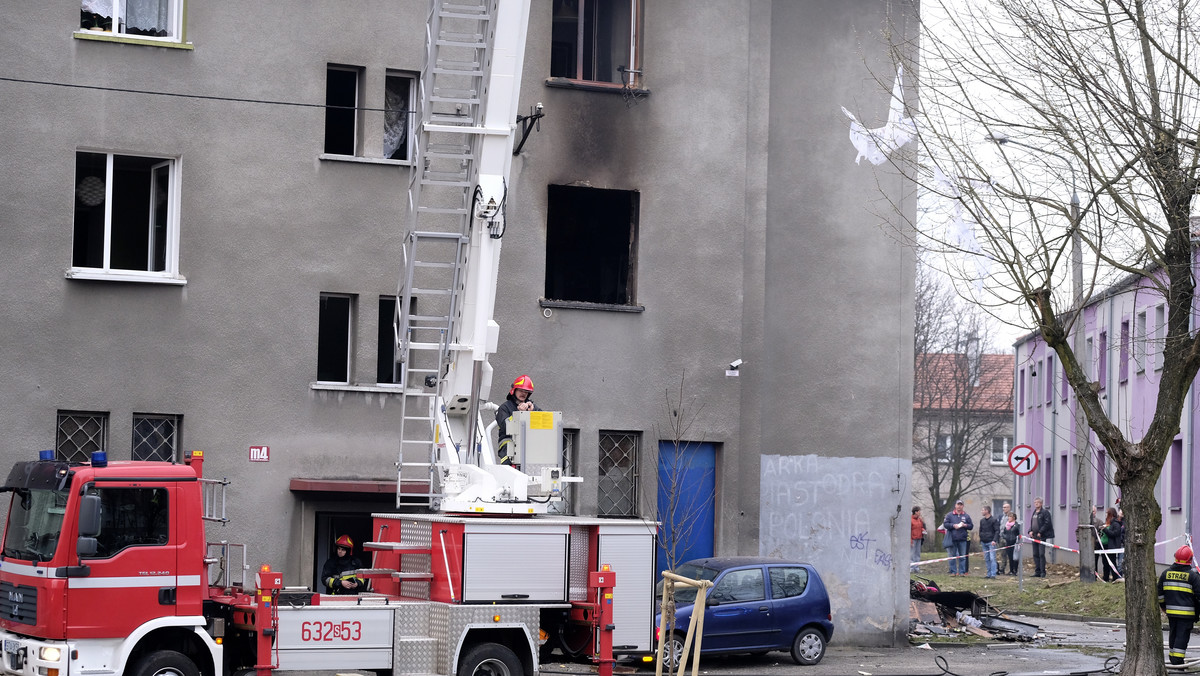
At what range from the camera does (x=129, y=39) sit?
18953 mm

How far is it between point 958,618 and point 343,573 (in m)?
12.5

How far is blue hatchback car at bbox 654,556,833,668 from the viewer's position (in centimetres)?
1873

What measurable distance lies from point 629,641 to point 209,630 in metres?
3.94

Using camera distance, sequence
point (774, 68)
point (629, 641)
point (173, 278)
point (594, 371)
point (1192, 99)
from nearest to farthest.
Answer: point (629, 641)
point (1192, 99)
point (173, 278)
point (594, 371)
point (774, 68)

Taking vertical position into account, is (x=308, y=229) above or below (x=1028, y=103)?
below

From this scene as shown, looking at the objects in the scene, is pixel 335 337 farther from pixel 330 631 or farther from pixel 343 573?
pixel 330 631

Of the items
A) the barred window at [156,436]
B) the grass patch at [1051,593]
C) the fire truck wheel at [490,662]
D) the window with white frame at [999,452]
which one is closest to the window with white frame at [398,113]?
the barred window at [156,436]

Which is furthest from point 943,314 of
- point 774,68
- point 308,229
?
point 308,229

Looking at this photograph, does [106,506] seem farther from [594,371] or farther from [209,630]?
[594,371]

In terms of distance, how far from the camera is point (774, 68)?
22.3 m

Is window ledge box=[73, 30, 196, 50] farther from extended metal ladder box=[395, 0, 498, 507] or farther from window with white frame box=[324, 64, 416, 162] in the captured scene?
extended metal ladder box=[395, 0, 498, 507]

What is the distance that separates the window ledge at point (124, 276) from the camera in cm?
1861

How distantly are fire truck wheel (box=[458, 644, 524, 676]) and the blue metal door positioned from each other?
7.56 m

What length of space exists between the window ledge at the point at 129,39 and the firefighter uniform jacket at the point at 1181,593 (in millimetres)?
14658
